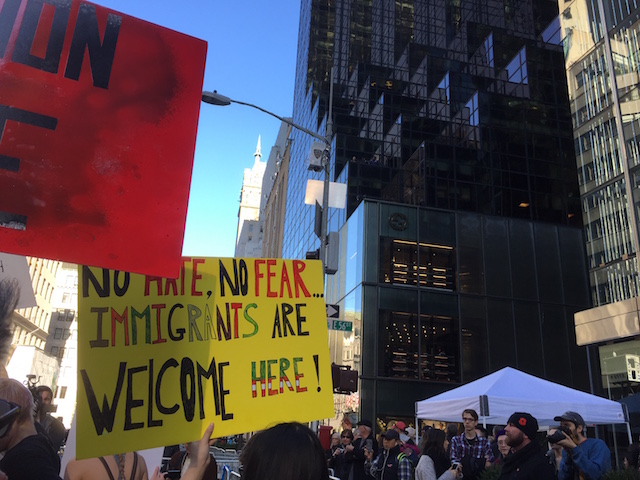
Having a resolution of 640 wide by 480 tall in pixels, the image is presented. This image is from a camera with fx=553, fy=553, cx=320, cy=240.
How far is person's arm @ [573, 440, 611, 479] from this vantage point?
5.51m

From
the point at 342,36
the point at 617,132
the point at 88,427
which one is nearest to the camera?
the point at 88,427

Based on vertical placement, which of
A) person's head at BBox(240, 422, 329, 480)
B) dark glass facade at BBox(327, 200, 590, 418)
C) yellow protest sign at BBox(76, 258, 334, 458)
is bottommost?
person's head at BBox(240, 422, 329, 480)

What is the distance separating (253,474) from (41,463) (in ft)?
4.06

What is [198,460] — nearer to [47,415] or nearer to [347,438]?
[47,415]

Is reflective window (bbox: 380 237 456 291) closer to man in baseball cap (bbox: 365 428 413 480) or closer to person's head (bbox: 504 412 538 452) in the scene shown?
man in baseball cap (bbox: 365 428 413 480)

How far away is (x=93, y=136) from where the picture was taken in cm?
301

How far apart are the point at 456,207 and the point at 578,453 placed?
20.5m

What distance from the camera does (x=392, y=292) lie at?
882 inches

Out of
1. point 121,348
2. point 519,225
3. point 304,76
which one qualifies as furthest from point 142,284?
point 304,76

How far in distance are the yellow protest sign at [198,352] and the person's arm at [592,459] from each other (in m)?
3.51

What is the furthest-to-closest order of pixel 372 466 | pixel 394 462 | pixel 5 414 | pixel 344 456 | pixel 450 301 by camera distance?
pixel 450 301
pixel 344 456
pixel 372 466
pixel 394 462
pixel 5 414

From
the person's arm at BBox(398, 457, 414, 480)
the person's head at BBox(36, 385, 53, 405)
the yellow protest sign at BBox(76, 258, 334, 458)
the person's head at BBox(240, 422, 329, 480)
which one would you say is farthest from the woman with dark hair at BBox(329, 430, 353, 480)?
the person's head at BBox(240, 422, 329, 480)

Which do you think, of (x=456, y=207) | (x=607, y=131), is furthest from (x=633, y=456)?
(x=456, y=207)

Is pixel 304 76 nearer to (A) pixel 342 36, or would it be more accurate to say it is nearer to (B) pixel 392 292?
(A) pixel 342 36
